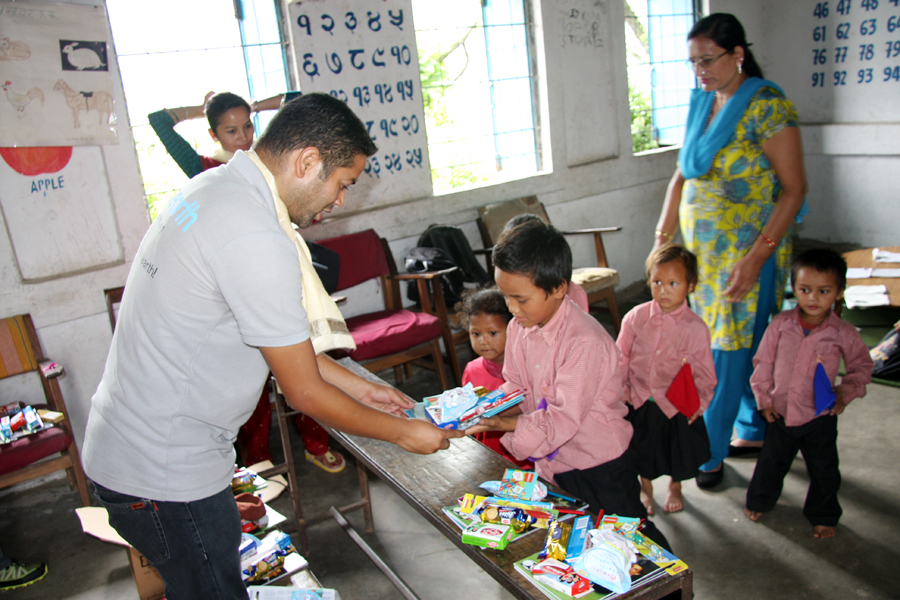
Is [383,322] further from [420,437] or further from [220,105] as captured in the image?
[420,437]

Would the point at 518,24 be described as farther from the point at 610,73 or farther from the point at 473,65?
the point at 610,73

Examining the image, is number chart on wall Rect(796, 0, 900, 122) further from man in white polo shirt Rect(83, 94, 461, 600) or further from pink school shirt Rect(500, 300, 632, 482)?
man in white polo shirt Rect(83, 94, 461, 600)

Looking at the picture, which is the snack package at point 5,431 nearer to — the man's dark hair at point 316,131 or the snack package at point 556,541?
the man's dark hair at point 316,131

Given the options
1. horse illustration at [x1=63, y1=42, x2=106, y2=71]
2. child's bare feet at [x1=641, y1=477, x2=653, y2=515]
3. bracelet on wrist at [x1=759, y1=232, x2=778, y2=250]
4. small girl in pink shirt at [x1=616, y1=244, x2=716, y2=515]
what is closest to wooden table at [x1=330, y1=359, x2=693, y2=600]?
small girl in pink shirt at [x1=616, y1=244, x2=716, y2=515]

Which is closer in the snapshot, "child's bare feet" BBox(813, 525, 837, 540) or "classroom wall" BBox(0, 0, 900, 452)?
"child's bare feet" BBox(813, 525, 837, 540)

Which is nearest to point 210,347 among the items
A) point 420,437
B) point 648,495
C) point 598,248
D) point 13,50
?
point 420,437

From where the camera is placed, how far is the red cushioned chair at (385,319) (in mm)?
3977

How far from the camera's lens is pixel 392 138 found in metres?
4.84

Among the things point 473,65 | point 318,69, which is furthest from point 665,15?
point 318,69

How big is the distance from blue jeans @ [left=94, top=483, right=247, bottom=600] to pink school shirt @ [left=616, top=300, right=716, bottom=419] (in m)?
1.74

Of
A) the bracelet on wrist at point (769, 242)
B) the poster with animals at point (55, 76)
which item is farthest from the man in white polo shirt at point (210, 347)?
the poster with animals at point (55, 76)

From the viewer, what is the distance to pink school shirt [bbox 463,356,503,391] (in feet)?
9.08

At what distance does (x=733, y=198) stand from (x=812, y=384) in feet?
3.05

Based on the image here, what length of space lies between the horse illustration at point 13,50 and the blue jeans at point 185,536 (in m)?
3.04
